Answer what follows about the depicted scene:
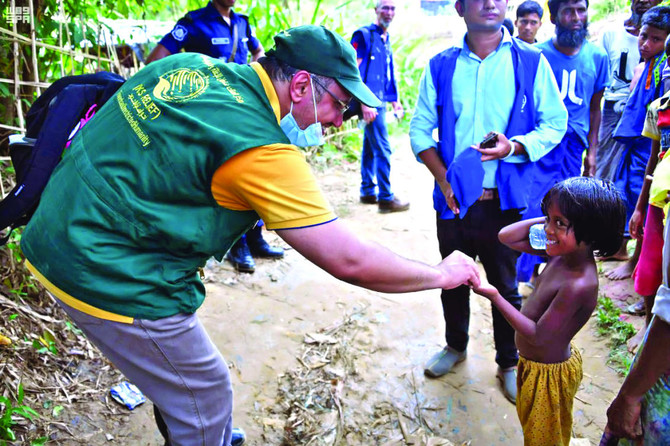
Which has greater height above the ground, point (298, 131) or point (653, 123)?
point (298, 131)

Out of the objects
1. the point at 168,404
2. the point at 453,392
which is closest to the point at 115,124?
the point at 168,404

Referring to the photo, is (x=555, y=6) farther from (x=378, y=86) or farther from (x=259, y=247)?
(x=259, y=247)

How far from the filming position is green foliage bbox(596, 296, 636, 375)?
123 inches

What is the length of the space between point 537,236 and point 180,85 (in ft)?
5.29

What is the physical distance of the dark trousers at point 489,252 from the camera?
2.66m

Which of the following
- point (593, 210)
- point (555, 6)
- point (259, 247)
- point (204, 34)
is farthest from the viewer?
point (259, 247)

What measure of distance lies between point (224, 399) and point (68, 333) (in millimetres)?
1768

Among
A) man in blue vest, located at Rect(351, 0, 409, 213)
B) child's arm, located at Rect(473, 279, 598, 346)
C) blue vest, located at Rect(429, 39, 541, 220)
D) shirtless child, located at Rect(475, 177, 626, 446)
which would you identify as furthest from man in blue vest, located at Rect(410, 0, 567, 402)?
man in blue vest, located at Rect(351, 0, 409, 213)

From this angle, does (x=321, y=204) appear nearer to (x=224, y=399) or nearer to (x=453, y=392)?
(x=224, y=399)

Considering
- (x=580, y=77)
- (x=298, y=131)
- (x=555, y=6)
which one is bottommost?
(x=580, y=77)

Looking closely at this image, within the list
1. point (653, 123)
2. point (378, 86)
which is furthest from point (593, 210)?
point (378, 86)

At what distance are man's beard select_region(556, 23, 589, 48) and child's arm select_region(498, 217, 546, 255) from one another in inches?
84.9

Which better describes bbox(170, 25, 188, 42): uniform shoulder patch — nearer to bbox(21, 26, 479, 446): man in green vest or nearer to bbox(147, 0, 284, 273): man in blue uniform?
bbox(147, 0, 284, 273): man in blue uniform

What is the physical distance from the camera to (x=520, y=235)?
2.30m
